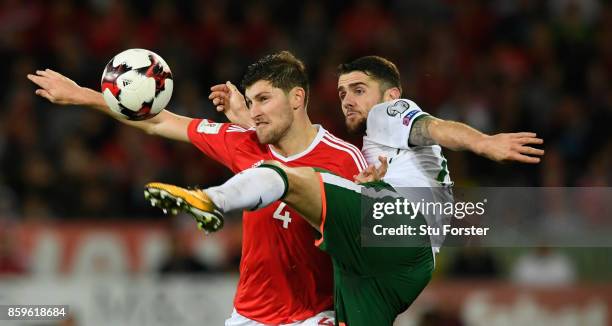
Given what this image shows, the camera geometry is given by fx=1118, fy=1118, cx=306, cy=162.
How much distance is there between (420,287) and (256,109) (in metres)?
1.46

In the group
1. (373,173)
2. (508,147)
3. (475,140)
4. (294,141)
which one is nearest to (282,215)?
(294,141)

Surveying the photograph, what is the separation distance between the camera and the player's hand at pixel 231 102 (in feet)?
24.6

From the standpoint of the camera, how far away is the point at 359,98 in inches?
275

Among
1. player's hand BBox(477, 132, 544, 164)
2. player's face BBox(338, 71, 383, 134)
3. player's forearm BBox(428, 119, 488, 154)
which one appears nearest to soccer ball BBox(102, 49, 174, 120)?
player's face BBox(338, 71, 383, 134)

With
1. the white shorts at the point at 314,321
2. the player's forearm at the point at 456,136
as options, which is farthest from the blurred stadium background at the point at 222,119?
the player's forearm at the point at 456,136

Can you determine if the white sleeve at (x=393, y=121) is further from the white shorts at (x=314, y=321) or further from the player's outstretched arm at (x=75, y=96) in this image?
the player's outstretched arm at (x=75, y=96)

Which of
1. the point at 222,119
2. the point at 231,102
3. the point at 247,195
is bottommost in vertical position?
the point at 247,195

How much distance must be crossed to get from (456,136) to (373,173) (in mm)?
664

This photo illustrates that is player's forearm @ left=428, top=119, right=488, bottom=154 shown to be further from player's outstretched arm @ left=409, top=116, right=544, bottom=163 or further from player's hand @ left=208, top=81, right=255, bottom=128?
player's hand @ left=208, top=81, right=255, bottom=128

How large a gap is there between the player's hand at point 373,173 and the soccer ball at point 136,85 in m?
1.31

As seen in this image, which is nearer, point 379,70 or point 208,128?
point 379,70

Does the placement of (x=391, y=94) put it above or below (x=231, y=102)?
below

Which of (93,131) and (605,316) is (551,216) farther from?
(93,131)

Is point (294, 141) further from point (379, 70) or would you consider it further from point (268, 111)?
point (379, 70)
